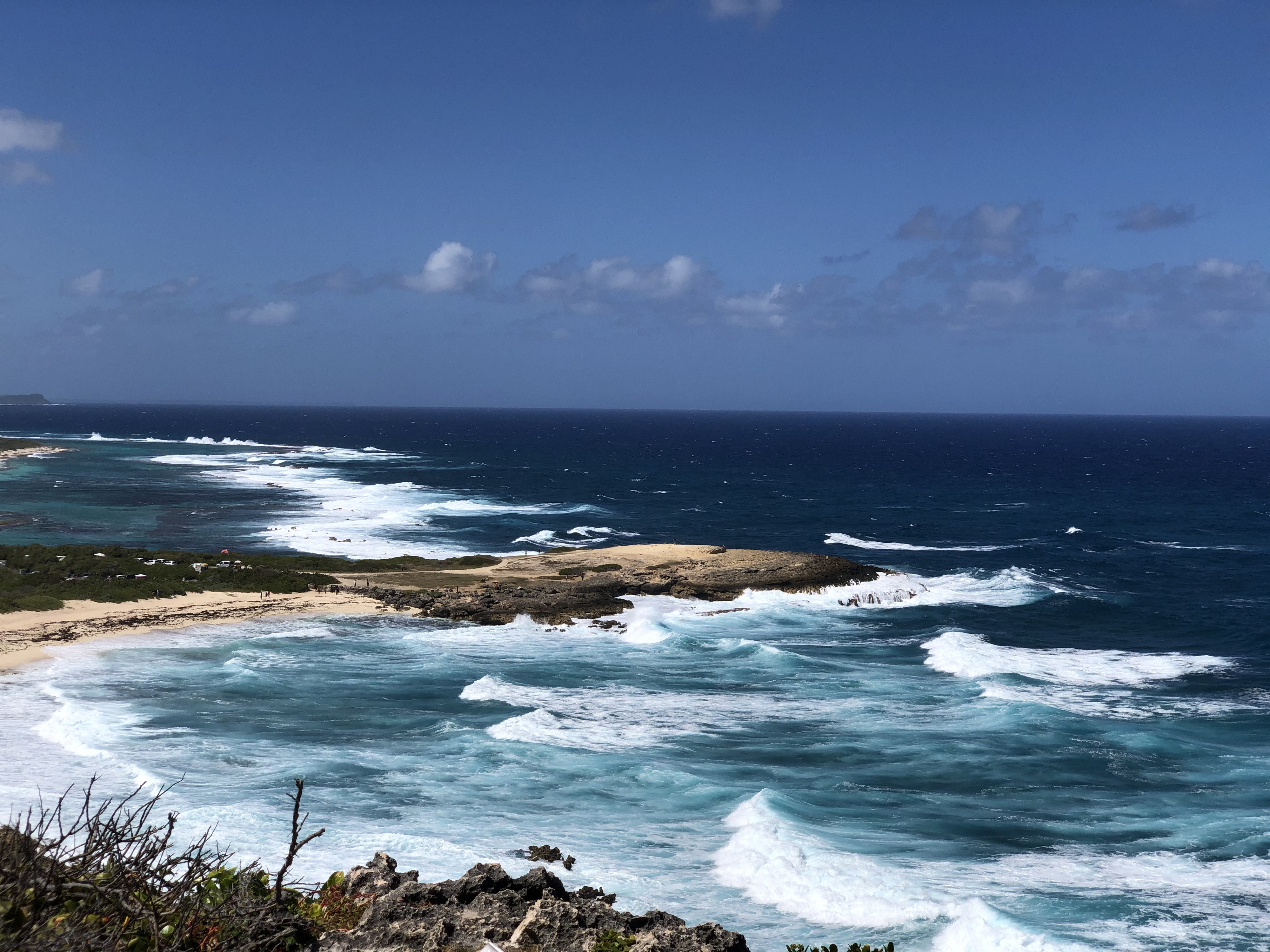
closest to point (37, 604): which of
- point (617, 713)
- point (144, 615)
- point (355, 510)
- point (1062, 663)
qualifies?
point (144, 615)

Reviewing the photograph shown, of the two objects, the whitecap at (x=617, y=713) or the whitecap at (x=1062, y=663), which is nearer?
the whitecap at (x=617, y=713)

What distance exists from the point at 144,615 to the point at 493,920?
36.0 meters

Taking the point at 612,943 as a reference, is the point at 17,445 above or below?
above

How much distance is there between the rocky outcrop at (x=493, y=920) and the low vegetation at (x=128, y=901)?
1.23m

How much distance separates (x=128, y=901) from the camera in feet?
31.4

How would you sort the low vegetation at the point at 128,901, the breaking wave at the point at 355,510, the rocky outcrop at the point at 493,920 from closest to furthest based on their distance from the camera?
1. the low vegetation at the point at 128,901
2. the rocky outcrop at the point at 493,920
3. the breaking wave at the point at 355,510

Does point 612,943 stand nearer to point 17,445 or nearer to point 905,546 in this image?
point 905,546

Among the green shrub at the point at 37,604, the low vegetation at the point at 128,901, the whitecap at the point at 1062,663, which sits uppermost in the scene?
the low vegetation at the point at 128,901


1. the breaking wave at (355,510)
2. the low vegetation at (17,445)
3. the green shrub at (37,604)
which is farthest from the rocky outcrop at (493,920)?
the low vegetation at (17,445)

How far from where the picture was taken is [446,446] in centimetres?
18488

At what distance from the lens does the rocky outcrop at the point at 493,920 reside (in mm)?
13078

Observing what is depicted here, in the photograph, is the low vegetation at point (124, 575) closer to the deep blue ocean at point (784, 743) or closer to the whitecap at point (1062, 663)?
the deep blue ocean at point (784, 743)

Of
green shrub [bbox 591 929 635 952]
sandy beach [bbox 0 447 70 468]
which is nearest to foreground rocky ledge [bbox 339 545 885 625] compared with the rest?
green shrub [bbox 591 929 635 952]

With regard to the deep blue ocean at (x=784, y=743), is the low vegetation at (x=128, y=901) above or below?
above
